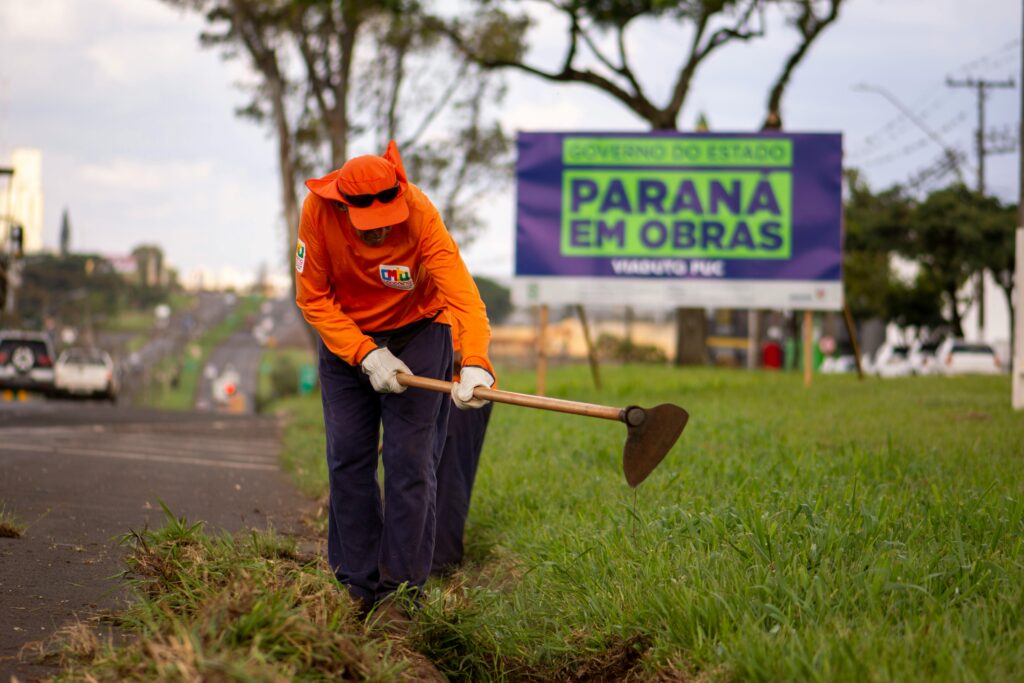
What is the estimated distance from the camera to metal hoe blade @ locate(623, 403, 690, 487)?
462 cm

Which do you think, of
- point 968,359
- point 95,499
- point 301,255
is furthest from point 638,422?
point 968,359

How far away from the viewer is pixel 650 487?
251 inches

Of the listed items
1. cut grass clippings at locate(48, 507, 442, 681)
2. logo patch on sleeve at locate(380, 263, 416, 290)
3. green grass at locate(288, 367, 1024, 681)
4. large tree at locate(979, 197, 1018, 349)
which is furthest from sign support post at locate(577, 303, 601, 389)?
large tree at locate(979, 197, 1018, 349)

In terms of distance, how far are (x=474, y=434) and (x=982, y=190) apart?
4212cm

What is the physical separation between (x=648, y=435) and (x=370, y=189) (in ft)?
4.41

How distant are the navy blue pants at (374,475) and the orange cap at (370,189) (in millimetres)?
603

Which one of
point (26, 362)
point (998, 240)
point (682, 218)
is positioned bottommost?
point (26, 362)

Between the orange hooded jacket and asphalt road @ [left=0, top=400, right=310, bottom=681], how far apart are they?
48.4 inches

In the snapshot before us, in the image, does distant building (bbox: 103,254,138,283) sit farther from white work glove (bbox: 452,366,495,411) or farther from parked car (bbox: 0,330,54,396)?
white work glove (bbox: 452,366,495,411)

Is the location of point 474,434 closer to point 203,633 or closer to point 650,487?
point 650,487

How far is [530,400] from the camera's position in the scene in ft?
14.8

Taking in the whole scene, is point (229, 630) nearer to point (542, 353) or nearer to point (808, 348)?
point (542, 353)

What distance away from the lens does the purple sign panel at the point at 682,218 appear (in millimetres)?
13734

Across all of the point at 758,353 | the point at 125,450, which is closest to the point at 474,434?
the point at 125,450
